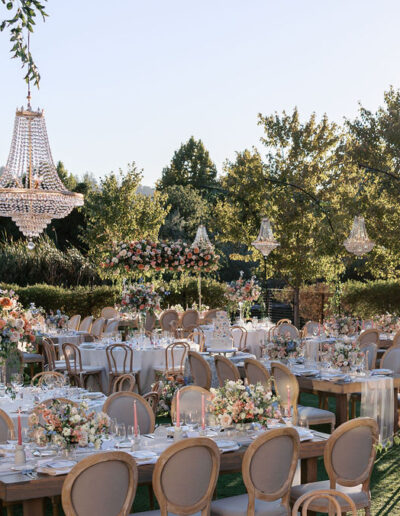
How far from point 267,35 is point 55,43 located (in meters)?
3.24

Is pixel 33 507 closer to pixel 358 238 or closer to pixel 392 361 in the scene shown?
pixel 392 361

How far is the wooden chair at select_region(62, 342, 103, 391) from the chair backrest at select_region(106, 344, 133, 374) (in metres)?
0.30

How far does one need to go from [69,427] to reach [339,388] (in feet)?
13.0

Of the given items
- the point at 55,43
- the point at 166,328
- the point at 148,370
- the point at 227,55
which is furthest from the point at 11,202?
the point at 166,328

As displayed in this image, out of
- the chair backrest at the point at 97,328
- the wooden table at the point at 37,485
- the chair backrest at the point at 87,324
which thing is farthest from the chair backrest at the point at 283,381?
the chair backrest at the point at 87,324

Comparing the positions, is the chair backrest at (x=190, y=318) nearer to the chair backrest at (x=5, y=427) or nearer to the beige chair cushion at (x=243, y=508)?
the chair backrest at (x=5, y=427)

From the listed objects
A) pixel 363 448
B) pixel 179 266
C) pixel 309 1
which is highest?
pixel 309 1

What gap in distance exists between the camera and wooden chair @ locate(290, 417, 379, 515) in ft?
16.6

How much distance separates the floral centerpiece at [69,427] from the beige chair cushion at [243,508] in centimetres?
90

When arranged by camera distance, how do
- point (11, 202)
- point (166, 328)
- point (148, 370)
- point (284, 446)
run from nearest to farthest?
point (284, 446) < point (11, 202) < point (148, 370) < point (166, 328)

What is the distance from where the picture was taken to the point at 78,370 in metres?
11.1

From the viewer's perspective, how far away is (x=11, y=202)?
9.13 metres

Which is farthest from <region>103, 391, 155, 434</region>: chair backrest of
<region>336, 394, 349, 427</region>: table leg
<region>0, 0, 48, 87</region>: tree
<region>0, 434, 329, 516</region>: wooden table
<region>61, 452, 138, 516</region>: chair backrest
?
<region>336, 394, 349, 427</region>: table leg

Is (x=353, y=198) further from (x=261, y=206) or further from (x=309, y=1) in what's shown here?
(x=309, y=1)
